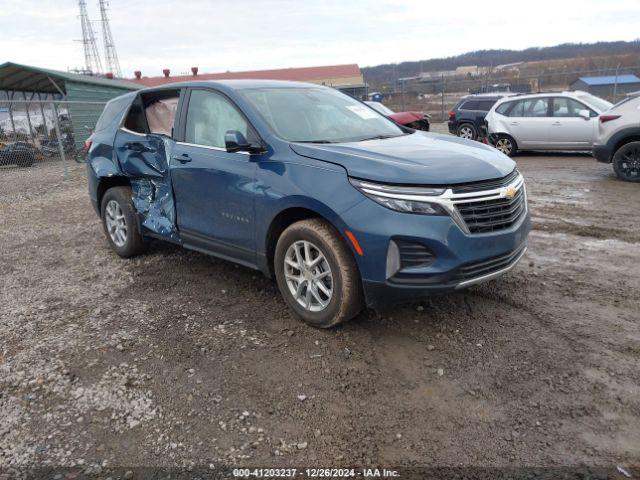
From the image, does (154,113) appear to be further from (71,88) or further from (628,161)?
(71,88)

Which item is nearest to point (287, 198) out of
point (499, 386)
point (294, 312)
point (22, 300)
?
point (294, 312)

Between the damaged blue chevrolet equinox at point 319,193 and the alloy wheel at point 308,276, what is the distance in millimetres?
10

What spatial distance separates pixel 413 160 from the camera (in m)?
3.35

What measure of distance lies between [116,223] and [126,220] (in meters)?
0.33

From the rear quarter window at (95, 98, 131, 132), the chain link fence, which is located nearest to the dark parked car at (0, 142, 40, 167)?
the chain link fence

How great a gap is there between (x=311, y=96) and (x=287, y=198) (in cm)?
144

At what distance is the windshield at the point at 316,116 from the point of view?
3938 mm

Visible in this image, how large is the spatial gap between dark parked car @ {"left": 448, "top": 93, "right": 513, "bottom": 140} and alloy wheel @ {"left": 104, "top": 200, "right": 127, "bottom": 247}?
12642mm

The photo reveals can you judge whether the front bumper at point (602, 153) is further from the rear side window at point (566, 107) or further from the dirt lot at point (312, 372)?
the dirt lot at point (312, 372)

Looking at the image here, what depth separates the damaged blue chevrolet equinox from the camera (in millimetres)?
3121

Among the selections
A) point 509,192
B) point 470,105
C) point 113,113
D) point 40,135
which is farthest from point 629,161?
point 40,135

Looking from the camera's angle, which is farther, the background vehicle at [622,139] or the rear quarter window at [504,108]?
the rear quarter window at [504,108]

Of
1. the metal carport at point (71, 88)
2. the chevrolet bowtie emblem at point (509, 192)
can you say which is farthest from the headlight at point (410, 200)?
the metal carport at point (71, 88)

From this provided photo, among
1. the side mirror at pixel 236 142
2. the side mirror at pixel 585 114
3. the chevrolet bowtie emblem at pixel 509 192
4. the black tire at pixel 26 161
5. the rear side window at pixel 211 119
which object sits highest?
the rear side window at pixel 211 119
